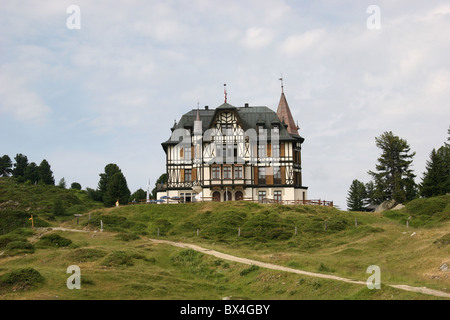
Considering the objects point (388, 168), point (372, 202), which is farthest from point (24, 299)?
point (372, 202)

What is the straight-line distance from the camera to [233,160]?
241 ft

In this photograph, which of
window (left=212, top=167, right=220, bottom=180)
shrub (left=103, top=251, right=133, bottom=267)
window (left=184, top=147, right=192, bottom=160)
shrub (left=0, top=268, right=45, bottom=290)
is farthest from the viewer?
window (left=184, top=147, right=192, bottom=160)

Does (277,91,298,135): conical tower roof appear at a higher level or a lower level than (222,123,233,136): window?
higher

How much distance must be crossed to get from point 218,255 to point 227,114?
3635 cm

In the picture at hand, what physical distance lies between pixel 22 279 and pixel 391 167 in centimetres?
6364

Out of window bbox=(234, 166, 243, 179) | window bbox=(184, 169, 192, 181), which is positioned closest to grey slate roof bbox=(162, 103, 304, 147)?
window bbox=(184, 169, 192, 181)

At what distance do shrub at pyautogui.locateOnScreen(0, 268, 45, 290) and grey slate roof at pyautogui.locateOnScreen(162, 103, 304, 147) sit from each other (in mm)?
47102

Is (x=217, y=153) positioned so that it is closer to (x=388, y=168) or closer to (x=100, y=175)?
(x=388, y=168)

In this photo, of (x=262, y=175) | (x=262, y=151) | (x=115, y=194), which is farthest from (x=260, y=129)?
(x=115, y=194)

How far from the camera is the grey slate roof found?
247ft

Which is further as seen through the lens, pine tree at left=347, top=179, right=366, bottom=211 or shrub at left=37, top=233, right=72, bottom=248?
pine tree at left=347, top=179, right=366, bottom=211

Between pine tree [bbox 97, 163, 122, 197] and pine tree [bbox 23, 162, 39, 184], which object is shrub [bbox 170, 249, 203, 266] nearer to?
pine tree [bbox 97, 163, 122, 197]

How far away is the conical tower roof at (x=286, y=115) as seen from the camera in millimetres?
78812

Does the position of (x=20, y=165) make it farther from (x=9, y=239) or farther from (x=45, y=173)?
Answer: (x=9, y=239)
